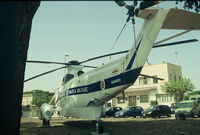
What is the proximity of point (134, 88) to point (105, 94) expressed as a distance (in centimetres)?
4527

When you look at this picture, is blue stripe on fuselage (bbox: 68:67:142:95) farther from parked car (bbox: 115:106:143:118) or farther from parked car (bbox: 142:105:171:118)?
parked car (bbox: 115:106:143:118)

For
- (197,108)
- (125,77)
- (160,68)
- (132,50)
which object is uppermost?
(160,68)

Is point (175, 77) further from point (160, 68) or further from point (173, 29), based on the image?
point (173, 29)

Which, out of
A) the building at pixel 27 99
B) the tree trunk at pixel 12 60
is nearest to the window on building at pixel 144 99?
the tree trunk at pixel 12 60

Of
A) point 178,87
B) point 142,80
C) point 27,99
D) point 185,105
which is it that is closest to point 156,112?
point 185,105

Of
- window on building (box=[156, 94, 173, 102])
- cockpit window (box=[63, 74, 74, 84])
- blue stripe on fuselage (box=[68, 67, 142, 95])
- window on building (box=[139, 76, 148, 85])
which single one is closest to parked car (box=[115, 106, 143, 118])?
cockpit window (box=[63, 74, 74, 84])

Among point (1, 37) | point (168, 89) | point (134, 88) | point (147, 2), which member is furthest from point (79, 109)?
point (134, 88)

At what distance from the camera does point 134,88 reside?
58.9 meters

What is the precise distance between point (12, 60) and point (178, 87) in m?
49.2

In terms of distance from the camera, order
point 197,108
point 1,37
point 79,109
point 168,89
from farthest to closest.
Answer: point 168,89, point 197,108, point 79,109, point 1,37

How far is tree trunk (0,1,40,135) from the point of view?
5.75 metres

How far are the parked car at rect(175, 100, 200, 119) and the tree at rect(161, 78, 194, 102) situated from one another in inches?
1021

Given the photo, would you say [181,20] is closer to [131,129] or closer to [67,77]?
[131,129]

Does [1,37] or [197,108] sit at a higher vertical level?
[1,37]
